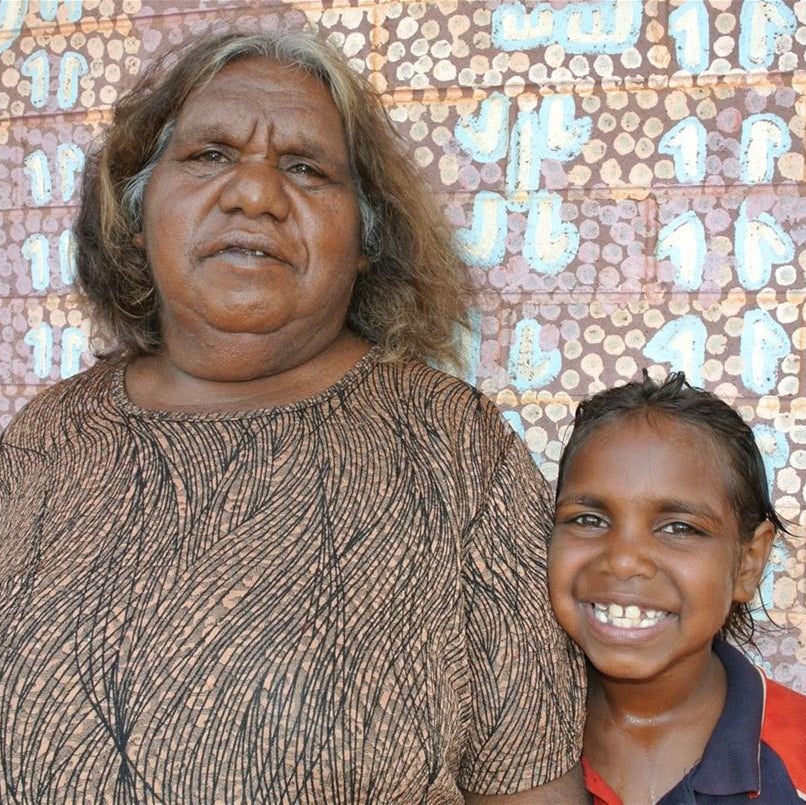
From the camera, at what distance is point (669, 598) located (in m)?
1.69

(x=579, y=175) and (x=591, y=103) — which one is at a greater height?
(x=591, y=103)

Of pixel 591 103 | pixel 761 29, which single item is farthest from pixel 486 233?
pixel 761 29

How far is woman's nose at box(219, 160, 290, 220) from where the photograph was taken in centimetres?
173

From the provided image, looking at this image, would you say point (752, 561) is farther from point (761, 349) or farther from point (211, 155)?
point (211, 155)

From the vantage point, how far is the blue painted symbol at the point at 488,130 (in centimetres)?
233

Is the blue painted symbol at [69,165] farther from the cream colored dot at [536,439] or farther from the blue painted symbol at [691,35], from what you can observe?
the blue painted symbol at [691,35]

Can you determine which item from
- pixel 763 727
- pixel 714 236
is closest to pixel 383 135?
pixel 714 236

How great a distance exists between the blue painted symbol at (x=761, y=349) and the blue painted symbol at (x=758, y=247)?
73 millimetres

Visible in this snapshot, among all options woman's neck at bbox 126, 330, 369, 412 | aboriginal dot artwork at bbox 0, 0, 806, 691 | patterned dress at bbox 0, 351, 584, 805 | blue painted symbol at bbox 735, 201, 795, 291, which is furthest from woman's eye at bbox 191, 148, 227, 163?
blue painted symbol at bbox 735, 201, 795, 291

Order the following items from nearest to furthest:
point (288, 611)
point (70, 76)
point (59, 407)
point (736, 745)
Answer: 1. point (288, 611)
2. point (736, 745)
3. point (59, 407)
4. point (70, 76)

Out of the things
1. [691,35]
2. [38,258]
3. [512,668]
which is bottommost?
[512,668]

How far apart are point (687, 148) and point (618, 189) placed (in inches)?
6.5

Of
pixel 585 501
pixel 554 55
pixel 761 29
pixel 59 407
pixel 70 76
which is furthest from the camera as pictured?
pixel 70 76

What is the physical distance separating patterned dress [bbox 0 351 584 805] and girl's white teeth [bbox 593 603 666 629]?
7cm
